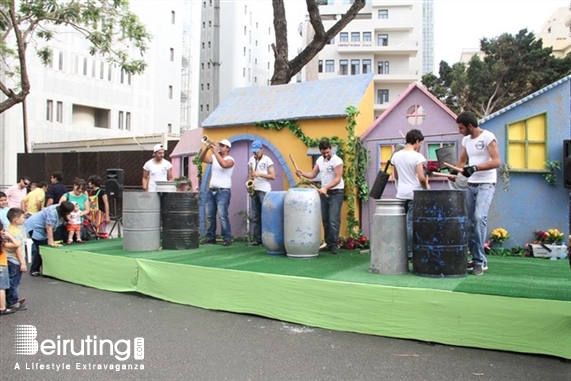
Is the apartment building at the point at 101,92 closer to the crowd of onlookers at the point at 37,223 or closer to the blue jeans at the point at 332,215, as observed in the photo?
the crowd of onlookers at the point at 37,223

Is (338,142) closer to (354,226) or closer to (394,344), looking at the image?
(354,226)

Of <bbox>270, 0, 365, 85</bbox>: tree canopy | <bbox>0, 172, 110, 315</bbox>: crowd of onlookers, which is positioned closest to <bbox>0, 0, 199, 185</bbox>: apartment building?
<bbox>270, 0, 365, 85</bbox>: tree canopy

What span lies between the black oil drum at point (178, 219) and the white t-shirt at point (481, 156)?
439 cm

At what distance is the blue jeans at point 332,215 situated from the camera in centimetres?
752

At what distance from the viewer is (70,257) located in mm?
7953

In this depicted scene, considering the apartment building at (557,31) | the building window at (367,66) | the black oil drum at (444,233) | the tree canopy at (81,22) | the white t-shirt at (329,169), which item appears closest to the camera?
the black oil drum at (444,233)

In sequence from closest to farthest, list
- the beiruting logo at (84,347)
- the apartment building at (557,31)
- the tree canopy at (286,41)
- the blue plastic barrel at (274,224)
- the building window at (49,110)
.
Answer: the beiruting logo at (84,347) < the blue plastic barrel at (274,224) < the tree canopy at (286,41) < the building window at (49,110) < the apartment building at (557,31)

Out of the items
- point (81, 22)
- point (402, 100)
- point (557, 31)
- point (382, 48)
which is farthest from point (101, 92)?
point (557, 31)

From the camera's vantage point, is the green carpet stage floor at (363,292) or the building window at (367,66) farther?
the building window at (367,66)

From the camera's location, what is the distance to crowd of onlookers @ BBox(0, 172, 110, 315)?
6.06m

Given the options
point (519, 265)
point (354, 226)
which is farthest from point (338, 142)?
point (519, 265)

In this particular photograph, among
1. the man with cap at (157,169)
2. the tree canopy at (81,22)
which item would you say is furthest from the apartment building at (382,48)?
the man with cap at (157,169)

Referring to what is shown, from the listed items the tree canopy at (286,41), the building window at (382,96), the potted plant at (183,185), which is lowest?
the potted plant at (183,185)

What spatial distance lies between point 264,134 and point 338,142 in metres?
1.55
